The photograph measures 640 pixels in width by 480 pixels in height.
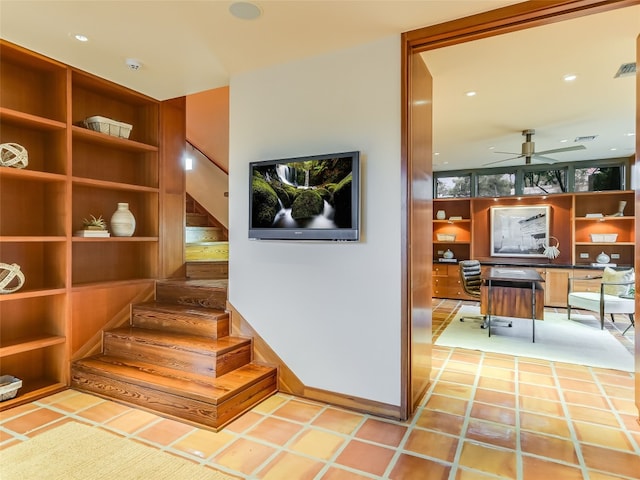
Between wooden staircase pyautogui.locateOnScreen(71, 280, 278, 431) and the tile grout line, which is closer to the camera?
the tile grout line

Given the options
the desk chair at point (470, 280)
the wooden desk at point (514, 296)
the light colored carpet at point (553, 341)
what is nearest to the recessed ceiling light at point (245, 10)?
the light colored carpet at point (553, 341)

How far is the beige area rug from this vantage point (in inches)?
75.3

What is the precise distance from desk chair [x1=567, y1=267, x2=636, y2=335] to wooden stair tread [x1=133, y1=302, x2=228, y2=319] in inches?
188

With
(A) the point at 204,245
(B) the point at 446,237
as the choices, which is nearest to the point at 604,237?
(B) the point at 446,237

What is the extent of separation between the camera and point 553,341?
14.6 feet

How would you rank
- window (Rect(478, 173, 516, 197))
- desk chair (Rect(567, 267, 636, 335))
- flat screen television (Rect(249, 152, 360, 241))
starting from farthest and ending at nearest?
window (Rect(478, 173, 516, 197)) < desk chair (Rect(567, 267, 636, 335)) < flat screen television (Rect(249, 152, 360, 241))

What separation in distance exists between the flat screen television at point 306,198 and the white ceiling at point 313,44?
851 mm

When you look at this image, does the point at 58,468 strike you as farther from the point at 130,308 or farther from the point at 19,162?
the point at 19,162

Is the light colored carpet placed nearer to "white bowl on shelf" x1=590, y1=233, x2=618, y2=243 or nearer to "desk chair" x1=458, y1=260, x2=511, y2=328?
"desk chair" x1=458, y1=260, x2=511, y2=328

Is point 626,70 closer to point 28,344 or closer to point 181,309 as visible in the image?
point 181,309

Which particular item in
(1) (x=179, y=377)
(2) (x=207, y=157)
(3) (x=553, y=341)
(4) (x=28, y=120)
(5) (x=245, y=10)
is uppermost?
(5) (x=245, y=10)

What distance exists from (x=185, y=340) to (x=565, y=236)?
702 centimetres

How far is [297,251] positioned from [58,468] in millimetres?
1926

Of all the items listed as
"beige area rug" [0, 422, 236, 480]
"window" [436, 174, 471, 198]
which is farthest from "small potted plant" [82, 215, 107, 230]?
"window" [436, 174, 471, 198]
